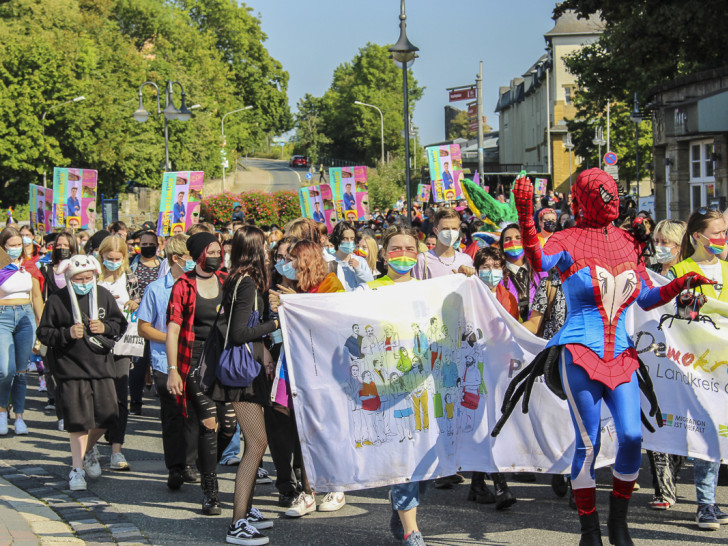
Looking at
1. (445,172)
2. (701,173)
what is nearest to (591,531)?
(445,172)

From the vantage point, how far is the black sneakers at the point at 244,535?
5898 millimetres

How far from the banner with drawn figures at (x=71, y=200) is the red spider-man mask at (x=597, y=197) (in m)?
15.0

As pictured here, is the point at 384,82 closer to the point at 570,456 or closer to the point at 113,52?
the point at 113,52

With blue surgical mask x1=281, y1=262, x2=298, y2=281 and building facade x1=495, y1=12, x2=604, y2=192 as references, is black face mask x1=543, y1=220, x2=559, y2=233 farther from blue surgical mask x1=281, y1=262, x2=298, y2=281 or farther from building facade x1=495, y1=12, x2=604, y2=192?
building facade x1=495, y1=12, x2=604, y2=192

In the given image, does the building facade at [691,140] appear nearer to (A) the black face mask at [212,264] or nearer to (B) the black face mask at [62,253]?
(B) the black face mask at [62,253]

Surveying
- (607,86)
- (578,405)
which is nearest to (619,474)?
(578,405)

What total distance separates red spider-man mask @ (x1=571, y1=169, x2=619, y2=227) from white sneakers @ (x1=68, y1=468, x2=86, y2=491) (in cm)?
456

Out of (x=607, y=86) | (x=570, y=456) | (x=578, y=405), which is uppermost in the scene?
(x=607, y=86)

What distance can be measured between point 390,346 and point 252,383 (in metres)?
0.94

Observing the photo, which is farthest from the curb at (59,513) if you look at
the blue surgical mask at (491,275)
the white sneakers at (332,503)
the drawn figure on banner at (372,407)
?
the blue surgical mask at (491,275)

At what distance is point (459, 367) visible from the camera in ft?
19.9

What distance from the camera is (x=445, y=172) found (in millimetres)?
21062

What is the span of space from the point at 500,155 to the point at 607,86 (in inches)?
2987

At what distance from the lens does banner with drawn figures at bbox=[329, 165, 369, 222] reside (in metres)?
18.9
